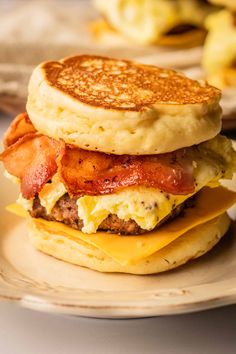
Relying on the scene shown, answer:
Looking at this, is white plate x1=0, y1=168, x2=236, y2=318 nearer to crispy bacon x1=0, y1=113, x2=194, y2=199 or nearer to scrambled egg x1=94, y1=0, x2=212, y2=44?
crispy bacon x1=0, y1=113, x2=194, y2=199

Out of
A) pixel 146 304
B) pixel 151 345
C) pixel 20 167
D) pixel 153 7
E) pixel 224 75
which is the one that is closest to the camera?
pixel 146 304

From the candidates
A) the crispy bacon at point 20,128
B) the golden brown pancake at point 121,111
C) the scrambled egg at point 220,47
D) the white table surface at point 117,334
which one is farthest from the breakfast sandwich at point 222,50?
the white table surface at point 117,334

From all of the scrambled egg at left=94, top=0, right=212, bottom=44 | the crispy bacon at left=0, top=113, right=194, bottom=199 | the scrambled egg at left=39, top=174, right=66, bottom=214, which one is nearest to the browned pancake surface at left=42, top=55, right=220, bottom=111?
the crispy bacon at left=0, top=113, right=194, bottom=199

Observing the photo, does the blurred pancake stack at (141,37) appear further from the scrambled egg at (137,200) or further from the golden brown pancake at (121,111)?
the scrambled egg at (137,200)

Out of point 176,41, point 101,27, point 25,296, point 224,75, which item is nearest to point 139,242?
point 25,296

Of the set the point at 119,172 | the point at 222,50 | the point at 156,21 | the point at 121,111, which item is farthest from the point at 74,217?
the point at 156,21

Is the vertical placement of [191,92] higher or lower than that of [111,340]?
higher

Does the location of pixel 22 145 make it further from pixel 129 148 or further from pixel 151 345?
pixel 151 345
